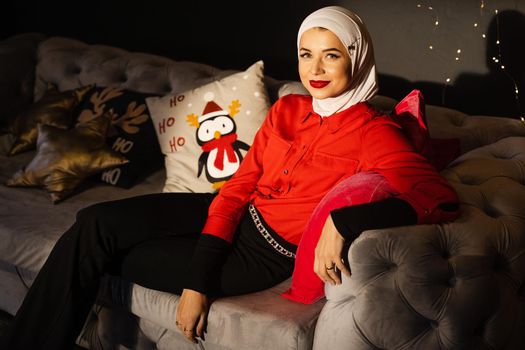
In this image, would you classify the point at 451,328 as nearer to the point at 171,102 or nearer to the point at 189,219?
the point at 189,219

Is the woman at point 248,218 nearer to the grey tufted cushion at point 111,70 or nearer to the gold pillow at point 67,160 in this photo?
the gold pillow at point 67,160

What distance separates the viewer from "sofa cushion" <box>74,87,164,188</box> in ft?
7.48

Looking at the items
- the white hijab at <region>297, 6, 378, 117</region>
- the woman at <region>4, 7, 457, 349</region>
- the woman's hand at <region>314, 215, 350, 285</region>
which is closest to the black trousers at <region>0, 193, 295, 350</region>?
the woman at <region>4, 7, 457, 349</region>

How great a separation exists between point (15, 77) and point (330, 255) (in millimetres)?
1926

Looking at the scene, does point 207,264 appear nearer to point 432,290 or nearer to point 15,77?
point 432,290

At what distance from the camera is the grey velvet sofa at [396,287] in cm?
132

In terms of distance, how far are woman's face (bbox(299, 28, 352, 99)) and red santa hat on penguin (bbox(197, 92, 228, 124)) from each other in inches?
23.6

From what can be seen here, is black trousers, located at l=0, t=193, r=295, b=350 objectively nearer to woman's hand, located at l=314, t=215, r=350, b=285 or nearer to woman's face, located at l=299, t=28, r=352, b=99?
woman's hand, located at l=314, t=215, r=350, b=285

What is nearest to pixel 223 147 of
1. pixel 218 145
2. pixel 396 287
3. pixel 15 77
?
pixel 218 145

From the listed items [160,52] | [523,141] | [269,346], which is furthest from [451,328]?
[160,52]

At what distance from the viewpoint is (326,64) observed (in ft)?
5.16

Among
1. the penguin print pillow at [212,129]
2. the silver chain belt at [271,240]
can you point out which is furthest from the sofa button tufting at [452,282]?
the penguin print pillow at [212,129]

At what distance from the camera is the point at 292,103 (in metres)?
1.75

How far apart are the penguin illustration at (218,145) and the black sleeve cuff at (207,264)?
19.2 inches
